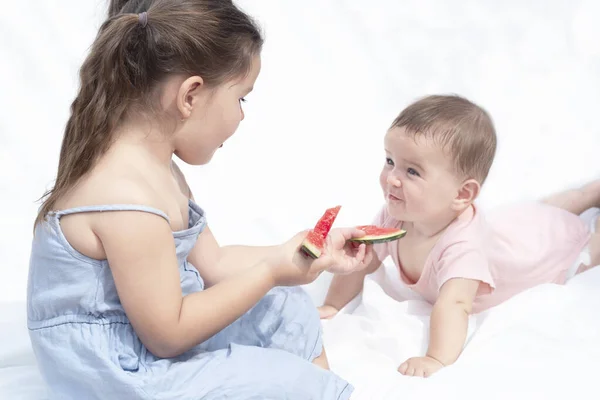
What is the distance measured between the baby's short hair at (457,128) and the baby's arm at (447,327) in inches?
10.1

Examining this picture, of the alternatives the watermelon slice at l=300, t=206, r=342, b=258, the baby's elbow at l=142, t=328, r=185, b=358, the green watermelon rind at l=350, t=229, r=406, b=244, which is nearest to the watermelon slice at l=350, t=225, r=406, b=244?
the green watermelon rind at l=350, t=229, r=406, b=244

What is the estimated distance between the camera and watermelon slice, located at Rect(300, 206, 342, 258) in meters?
1.37

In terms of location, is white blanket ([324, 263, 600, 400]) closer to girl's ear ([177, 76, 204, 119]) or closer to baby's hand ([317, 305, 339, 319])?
baby's hand ([317, 305, 339, 319])

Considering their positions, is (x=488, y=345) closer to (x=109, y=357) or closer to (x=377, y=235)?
(x=377, y=235)

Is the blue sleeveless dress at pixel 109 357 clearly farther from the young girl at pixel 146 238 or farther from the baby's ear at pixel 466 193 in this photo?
the baby's ear at pixel 466 193

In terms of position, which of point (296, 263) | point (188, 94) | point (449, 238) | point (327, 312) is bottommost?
point (327, 312)

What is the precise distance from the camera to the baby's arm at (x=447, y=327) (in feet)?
5.18

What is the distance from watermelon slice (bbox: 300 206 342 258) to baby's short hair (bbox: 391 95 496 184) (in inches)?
14.3

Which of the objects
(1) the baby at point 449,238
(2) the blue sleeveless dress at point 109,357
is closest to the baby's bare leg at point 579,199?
(1) the baby at point 449,238

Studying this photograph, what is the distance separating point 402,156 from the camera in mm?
1746

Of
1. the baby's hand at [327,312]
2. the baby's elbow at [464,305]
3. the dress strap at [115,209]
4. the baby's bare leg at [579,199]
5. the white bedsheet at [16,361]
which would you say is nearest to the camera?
the dress strap at [115,209]

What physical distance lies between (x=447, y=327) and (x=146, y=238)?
0.71 m

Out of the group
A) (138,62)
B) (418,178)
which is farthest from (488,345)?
(138,62)

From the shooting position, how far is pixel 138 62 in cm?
129
